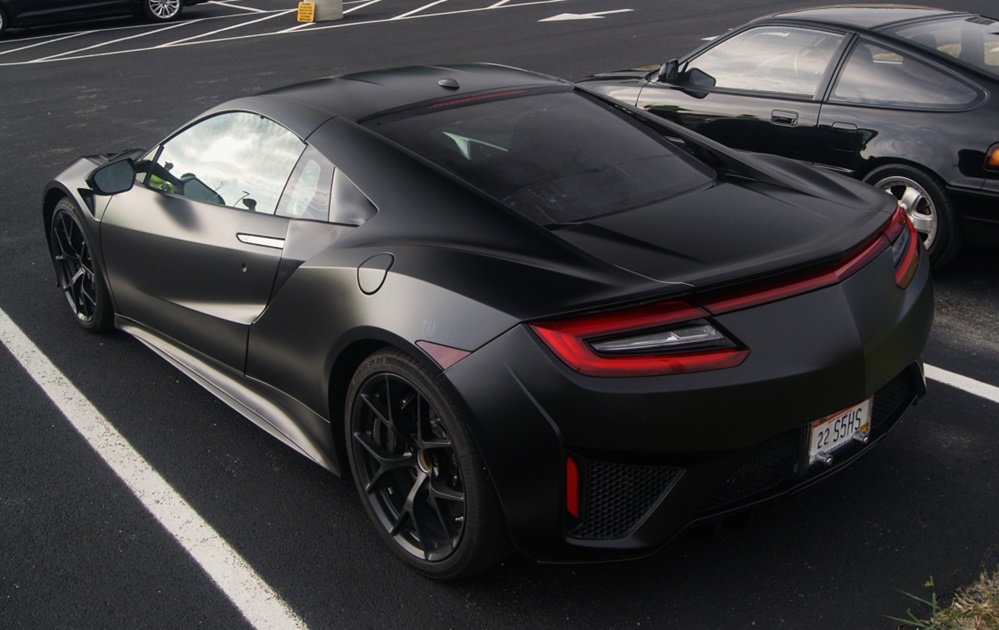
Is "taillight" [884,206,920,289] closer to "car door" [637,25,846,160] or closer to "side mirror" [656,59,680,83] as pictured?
"car door" [637,25,846,160]

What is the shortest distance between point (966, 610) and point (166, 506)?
2.76 metres

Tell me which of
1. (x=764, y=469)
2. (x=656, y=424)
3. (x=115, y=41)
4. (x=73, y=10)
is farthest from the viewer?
(x=73, y=10)

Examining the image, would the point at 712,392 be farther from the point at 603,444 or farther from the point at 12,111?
the point at 12,111

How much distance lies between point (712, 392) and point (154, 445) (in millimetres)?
2549

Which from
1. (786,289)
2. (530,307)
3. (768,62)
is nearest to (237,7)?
(768,62)

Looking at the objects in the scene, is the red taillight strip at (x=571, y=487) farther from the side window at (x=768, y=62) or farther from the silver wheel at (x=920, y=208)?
the side window at (x=768, y=62)

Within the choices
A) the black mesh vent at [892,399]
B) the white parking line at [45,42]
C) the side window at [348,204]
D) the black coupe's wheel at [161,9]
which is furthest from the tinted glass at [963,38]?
the black coupe's wheel at [161,9]

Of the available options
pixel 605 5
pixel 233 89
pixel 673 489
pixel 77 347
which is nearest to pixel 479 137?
pixel 673 489

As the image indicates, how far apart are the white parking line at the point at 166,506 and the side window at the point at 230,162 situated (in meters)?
1.08

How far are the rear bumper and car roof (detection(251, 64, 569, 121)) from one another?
1418 millimetres

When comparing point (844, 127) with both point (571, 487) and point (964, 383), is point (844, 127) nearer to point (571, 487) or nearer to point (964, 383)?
point (964, 383)

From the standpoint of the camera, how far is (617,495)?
2867 mm

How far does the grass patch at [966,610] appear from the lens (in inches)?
112

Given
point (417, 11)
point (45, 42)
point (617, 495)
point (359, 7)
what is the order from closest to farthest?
1. point (617, 495)
2. point (45, 42)
3. point (417, 11)
4. point (359, 7)
